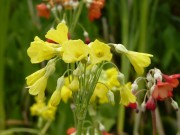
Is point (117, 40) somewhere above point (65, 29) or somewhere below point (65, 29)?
below

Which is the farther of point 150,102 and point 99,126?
point 99,126

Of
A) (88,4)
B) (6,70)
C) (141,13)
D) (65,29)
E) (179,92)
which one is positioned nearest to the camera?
(65,29)

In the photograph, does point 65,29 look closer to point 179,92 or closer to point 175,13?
point 179,92

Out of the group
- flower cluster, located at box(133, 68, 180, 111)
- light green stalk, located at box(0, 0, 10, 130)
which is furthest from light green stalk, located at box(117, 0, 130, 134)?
flower cluster, located at box(133, 68, 180, 111)

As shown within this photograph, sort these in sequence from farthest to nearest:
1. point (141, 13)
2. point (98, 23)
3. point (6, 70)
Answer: point (98, 23), point (6, 70), point (141, 13)

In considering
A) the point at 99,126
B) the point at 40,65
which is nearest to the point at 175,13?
the point at 40,65

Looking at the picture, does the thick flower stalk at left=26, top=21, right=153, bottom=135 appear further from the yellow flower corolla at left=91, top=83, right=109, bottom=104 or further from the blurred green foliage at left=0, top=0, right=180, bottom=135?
the blurred green foliage at left=0, top=0, right=180, bottom=135

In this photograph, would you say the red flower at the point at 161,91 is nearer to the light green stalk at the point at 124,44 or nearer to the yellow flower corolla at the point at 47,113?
the yellow flower corolla at the point at 47,113

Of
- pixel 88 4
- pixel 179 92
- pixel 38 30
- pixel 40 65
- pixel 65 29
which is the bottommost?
pixel 179 92
